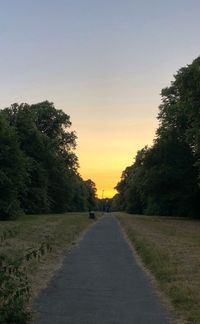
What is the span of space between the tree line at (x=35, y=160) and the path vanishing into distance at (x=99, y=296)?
107 feet

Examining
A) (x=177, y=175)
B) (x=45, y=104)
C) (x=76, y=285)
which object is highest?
(x=45, y=104)

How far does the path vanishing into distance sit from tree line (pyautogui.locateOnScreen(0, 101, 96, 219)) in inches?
1284

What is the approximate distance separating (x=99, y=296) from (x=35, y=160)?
A: 61.2m

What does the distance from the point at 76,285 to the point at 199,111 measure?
113ft

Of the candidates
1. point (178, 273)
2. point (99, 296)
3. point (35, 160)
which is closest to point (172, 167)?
point (35, 160)

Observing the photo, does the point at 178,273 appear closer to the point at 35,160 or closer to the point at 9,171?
the point at 9,171

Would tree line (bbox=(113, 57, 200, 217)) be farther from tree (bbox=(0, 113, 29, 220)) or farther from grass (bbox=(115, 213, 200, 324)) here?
grass (bbox=(115, 213, 200, 324))

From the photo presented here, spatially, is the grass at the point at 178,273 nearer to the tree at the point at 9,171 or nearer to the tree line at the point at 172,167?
the tree at the point at 9,171

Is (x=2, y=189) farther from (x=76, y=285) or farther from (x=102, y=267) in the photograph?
(x=76, y=285)

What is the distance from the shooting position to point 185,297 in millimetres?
11531

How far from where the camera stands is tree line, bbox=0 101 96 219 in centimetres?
5169

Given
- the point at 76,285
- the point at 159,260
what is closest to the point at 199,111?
the point at 159,260

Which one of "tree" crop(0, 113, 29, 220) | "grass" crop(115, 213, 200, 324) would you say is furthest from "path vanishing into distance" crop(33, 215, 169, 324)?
"tree" crop(0, 113, 29, 220)

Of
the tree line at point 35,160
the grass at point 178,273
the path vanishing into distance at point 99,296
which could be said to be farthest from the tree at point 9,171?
the path vanishing into distance at point 99,296
